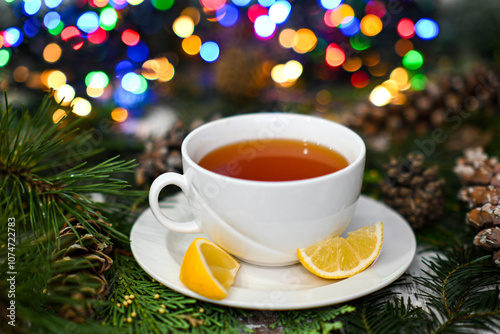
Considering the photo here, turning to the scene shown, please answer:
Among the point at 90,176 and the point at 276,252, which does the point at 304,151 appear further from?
the point at 90,176

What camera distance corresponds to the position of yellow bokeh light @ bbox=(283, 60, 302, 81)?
1935 mm

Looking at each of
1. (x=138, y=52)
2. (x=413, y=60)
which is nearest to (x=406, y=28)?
(x=413, y=60)

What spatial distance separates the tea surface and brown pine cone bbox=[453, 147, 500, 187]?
1.08ft

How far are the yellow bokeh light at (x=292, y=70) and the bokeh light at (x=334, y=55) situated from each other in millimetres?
138

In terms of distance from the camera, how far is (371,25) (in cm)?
176

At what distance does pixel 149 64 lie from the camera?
1835 millimetres

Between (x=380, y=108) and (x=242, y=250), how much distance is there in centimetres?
94

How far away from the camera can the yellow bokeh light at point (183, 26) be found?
1.79m

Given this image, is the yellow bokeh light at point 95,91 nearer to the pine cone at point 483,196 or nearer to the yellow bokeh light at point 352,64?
the yellow bokeh light at point 352,64

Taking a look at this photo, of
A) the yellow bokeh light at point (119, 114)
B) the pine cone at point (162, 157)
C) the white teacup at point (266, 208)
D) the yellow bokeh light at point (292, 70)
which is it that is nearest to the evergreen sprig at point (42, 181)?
the white teacup at point (266, 208)

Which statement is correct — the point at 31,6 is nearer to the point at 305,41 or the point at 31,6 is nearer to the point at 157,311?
the point at 305,41

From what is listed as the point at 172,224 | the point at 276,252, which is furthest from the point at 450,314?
the point at 172,224

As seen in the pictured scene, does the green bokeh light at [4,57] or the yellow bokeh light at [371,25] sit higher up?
the yellow bokeh light at [371,25]

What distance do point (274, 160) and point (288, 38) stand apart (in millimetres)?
1101
